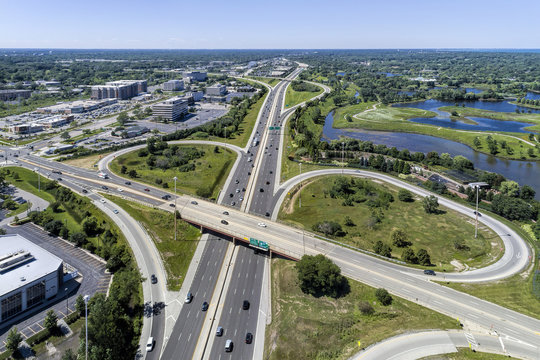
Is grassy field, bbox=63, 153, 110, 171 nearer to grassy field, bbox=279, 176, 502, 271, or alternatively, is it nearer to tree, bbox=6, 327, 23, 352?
grassy field, bbox=279, 176, 502, 271

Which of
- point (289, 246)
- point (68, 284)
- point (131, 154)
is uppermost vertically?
point (131, 154)

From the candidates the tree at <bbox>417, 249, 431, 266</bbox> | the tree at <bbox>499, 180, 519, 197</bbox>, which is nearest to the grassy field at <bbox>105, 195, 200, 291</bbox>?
the tree at <bbox>417, 249, 431, 266</bbox>

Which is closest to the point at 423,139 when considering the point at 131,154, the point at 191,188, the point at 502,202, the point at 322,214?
the point at 502,202

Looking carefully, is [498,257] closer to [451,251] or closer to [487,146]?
[451,251]

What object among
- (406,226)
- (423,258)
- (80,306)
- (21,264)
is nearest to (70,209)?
(21,264)

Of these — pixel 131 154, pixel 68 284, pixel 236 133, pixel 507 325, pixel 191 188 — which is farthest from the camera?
pixel 236 133

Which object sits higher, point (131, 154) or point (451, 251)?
point (131, 154)
